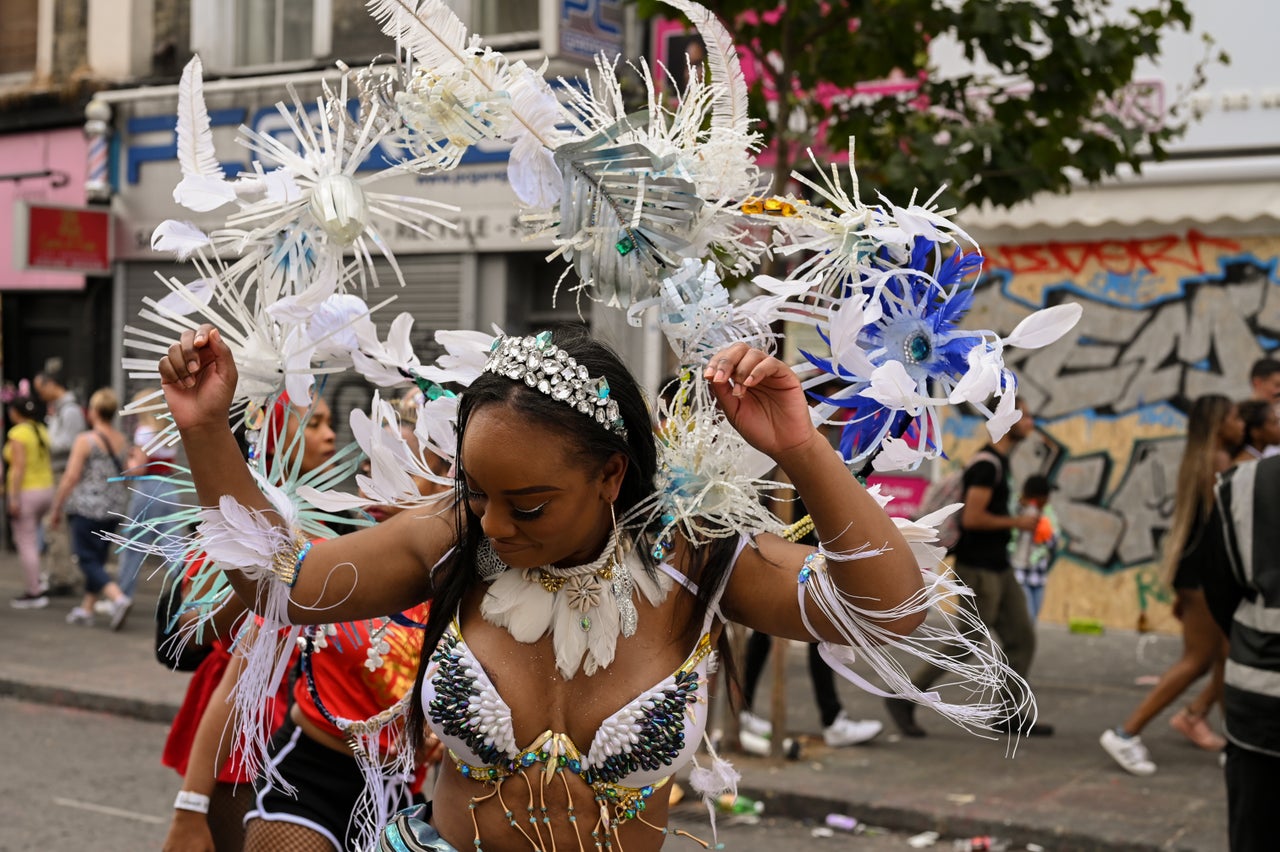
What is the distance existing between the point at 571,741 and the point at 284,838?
1.21 meters

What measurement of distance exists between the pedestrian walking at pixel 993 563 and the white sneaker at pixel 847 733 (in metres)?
0.29

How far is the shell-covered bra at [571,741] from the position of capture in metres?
2.47

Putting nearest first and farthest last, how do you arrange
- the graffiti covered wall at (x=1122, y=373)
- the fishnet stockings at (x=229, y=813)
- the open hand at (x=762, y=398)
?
the open hand at (x=762, y=398) → the fishnet stockings at (x=229, y=813) → the graffiti covered wall at (x=1122, y=373)

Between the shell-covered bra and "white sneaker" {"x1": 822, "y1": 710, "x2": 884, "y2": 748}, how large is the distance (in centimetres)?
577

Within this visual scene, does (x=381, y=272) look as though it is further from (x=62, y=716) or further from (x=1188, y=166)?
(x=1188, y=166)

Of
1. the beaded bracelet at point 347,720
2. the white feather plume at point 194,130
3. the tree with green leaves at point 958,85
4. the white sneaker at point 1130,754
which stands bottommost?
the white sneaker at point 1130,754

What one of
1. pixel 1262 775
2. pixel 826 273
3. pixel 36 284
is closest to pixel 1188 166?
pixel 1262 775

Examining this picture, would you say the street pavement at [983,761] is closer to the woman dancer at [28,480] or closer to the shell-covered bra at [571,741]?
the woman dancer at [28,480]

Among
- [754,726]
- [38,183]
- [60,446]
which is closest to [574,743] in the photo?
[754,726]

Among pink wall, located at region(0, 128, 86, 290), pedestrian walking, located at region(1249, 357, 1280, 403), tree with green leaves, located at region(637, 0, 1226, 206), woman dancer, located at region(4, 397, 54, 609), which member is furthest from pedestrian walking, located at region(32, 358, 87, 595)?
pedestrian walking, located at region(1249, 357, 1280, 403)

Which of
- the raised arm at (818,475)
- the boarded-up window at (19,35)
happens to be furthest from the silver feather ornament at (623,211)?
the boarded-up window at (19,35)

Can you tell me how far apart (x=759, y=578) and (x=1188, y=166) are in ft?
31.0

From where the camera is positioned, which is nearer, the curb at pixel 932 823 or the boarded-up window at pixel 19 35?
the curb at pixel 932 823

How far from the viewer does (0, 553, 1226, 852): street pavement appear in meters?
6.62
